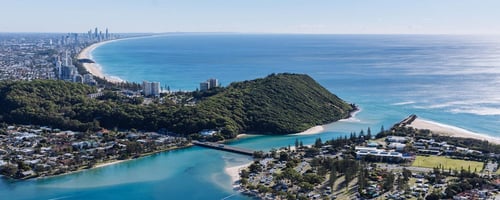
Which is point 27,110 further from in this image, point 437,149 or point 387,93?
point 387,93

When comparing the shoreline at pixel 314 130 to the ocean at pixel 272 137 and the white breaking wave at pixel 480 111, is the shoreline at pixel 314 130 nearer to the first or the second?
the ocean at pixel 272 137

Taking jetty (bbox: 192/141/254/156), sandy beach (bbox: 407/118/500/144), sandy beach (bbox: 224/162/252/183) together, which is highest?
sandy beach (bbox: 407/118/500/144)

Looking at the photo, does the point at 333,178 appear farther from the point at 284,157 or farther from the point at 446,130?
the point at 446,130

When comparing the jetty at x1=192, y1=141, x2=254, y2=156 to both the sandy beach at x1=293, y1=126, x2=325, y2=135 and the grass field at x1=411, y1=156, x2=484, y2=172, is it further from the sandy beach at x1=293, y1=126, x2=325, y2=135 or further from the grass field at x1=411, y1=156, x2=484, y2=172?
the grass field at x1=411, y1=156, x2=484, y2=172

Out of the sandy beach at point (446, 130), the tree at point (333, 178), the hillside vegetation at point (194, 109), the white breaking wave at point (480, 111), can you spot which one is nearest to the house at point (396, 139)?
the sandy beach at point (446, 130)

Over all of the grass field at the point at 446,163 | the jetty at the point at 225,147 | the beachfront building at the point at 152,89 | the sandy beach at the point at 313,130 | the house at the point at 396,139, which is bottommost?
the jetty at the point at 225,147

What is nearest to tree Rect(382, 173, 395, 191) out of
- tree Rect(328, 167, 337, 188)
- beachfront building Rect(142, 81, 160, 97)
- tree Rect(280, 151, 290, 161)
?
tree Rect(328, 167, 337, 188)

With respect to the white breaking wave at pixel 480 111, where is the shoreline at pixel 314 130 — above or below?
below
